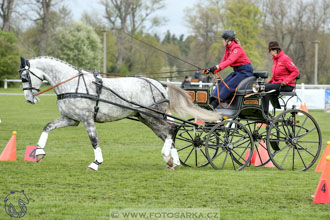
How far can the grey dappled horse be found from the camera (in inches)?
322

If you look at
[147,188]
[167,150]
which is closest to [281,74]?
[167,150]

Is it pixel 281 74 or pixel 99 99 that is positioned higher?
pixel 281 74

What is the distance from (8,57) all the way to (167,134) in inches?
1301

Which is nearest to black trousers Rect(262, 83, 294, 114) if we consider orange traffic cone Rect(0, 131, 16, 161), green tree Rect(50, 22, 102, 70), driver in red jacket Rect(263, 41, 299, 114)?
driver in red jacket Rect(263, 41, 299, 114)

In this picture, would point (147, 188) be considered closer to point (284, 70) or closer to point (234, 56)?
point (234, 56)

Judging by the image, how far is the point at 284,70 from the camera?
861cm

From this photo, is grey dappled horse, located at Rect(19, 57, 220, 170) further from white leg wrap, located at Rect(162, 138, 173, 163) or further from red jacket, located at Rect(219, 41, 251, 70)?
red jacket, located at Rect(219, 41, 251, 70)

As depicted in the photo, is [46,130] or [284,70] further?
[284,70]

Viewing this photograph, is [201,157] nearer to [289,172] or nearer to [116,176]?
[289,172]

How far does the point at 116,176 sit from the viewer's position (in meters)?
7.54

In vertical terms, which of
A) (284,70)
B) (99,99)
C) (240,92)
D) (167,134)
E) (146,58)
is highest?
(146,58)

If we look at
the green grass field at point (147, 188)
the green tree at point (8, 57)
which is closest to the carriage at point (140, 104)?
the green grass field at point (147, 188)

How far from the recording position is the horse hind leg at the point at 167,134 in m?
8.44

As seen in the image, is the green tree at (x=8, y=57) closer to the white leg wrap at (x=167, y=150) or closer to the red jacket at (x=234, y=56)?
the white leg wrap at (x=167, y=150)
